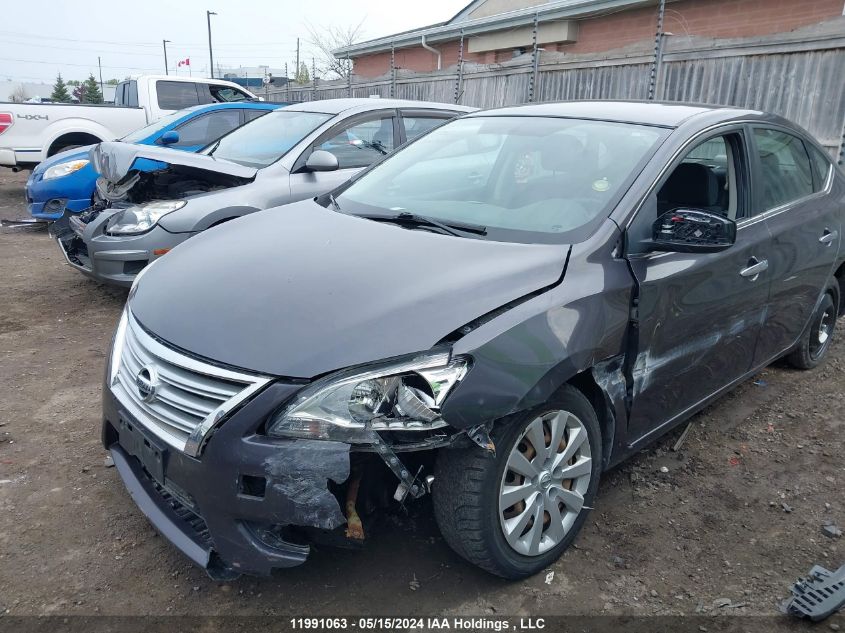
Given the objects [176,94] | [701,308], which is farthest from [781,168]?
[176,94]

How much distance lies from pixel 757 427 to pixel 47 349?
4698 millimetres

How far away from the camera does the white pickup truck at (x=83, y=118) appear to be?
10211 millimetres

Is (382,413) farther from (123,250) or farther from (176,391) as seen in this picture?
(123,250)

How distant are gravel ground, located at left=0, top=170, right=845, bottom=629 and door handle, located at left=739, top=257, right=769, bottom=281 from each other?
970 millimetres

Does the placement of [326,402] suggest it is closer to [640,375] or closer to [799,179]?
[640,375]

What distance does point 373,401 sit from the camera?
6.89 ft

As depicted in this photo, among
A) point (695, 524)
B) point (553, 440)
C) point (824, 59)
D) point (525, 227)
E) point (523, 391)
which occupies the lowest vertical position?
point (695, 524)

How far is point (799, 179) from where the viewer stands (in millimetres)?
3879

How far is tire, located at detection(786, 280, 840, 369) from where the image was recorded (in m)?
4.38

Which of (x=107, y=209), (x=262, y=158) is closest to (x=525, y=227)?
(x=262, y=158)

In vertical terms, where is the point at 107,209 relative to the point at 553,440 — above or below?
above

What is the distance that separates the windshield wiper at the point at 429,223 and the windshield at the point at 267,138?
2840mm

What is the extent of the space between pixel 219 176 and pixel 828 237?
14.1ft

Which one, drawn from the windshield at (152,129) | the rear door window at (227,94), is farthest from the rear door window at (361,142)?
the rear door window at (227,94)
